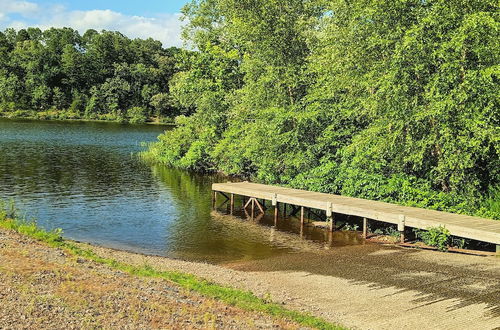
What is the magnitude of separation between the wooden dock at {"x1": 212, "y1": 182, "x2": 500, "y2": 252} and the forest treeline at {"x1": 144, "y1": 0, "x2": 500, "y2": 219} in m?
1.19

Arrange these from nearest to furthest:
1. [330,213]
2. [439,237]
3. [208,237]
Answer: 1. [439,237]
2. [208,237]
3. [330,213]

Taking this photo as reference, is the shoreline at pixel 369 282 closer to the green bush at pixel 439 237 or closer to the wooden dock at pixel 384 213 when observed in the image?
Result: the green bush at pixel 439 237

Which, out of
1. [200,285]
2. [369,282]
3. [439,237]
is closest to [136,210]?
[200,285]

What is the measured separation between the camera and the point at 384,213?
19.8m

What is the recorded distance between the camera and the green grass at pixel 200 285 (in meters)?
11.3

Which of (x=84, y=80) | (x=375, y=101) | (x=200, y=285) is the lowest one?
(x=200, y=285)

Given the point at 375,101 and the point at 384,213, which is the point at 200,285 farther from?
the point at 375,101

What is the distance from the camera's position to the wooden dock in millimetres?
17181

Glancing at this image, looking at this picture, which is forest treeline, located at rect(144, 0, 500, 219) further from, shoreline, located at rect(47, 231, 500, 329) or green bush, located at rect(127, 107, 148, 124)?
green bush, located at rect(127, 107, 148, 124)

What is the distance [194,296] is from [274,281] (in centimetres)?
377

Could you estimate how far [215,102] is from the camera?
39.8 metres

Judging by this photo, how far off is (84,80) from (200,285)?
110 metres

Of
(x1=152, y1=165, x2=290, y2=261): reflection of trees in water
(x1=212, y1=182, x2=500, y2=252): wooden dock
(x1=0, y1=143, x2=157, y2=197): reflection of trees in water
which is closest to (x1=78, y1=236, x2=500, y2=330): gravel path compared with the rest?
(x1=212, y1=182, x2=500, y2=252): wooden dock

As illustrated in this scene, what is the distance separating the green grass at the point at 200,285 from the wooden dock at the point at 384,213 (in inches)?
322
